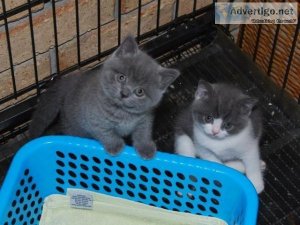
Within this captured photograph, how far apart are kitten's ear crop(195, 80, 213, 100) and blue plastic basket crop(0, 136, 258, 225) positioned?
0.21 metres

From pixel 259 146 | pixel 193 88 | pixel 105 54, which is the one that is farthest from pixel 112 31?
pixel 259 146

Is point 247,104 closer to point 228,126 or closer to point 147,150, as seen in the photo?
point 228,126

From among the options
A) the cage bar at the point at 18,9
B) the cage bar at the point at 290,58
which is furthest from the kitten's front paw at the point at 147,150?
the cage bar at the point at 290,58

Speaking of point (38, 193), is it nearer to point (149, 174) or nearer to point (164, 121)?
point (149, 174)

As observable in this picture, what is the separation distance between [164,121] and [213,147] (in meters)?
0.29

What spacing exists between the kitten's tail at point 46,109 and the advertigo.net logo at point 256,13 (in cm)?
70

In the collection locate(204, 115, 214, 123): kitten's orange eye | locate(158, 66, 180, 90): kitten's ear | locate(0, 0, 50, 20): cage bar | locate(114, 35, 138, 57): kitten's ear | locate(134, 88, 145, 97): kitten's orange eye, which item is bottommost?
locate(204, 115, 214, 123): kitten's orange eye

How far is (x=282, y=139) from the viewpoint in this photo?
79.7 inches

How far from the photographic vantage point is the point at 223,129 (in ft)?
5.73

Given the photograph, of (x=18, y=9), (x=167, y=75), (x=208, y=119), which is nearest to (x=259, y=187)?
(x=208, y=119)

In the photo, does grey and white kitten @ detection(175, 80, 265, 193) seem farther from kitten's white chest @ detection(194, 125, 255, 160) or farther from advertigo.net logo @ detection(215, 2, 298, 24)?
advertigo.net logo @ detection(215, 2, 298, 24)

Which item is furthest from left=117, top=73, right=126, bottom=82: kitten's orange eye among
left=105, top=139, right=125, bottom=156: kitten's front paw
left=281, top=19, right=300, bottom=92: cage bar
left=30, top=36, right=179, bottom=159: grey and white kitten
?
left=281, top=19, right=300, bottom=92: cage bar

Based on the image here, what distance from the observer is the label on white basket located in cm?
174

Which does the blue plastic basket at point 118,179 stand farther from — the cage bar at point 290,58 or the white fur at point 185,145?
the cage bar at point 290,58
